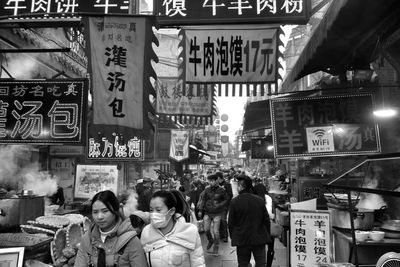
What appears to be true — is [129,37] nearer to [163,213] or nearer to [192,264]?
[163,213]

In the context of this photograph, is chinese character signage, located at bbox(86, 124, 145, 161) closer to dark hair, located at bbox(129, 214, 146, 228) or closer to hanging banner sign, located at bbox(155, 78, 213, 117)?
hanging banner sign, located at bbox(155, 78, 213, 117)

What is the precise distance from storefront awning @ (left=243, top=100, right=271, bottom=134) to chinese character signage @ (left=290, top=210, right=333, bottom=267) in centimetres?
318

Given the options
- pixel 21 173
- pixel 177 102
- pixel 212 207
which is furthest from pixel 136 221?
pixel 177 102

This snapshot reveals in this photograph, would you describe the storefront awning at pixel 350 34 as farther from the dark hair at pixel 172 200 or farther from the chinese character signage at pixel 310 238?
the dark hair at pixel 172 200

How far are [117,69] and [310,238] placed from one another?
406cm

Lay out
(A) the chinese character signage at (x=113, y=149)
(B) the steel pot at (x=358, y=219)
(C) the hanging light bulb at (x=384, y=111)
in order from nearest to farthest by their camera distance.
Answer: (B) the steel pot at (x=358, y=219), (C) the hanging light bulb at (x=384, y=111), (A) the chinese character signage at (x=113, y=149)

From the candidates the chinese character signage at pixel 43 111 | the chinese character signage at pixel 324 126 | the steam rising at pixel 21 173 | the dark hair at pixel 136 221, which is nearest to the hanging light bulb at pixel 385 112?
the chinese character signage at pixel 324 126

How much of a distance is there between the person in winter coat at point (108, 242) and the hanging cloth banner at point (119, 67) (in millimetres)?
1885

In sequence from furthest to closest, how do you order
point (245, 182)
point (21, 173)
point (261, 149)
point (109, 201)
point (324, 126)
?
point (261, 149) → point (21, 173) → point (245, 182) → point (324, 126) → point (109, 201)

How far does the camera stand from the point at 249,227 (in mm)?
6551

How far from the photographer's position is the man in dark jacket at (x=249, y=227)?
6.55 m

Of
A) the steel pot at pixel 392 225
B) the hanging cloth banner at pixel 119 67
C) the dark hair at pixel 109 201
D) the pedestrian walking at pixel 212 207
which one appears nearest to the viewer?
the dark hair at pixel 109 201

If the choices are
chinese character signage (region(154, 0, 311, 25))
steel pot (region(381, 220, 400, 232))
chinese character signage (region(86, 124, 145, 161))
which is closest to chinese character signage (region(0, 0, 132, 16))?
chinese character signage (region(154, 0, 311, 25))

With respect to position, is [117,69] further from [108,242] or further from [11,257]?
[11,257]
